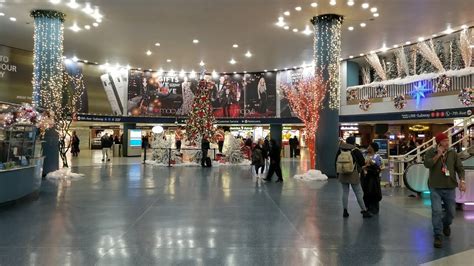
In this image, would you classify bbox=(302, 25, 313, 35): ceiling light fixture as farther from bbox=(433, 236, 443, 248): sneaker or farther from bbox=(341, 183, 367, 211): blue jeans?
bbox=(433, 236, 443, 248): sneaker

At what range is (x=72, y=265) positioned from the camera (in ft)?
14.8

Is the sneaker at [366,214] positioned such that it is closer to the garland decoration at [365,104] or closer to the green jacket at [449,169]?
the green jacket at [449,169]

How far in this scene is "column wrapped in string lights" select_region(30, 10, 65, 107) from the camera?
14470 millimetres

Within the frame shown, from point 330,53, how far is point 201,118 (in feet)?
30.8

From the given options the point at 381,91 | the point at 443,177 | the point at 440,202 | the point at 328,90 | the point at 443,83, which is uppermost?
the point at 381,91

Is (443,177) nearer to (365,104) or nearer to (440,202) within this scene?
(440,202)

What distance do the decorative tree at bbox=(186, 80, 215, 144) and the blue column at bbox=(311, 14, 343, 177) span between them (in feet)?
28.1

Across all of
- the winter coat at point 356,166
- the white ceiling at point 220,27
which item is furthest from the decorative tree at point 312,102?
the winter coat at point 356,166

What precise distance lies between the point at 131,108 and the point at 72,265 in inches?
1041

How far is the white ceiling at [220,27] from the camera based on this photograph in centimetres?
1479

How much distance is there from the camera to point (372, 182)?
7.88 metres

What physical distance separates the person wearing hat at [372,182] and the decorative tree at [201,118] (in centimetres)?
1479

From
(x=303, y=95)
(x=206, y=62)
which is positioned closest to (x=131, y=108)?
(x=206, y=62)

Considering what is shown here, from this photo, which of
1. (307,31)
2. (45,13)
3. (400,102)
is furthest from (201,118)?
(400,102)
